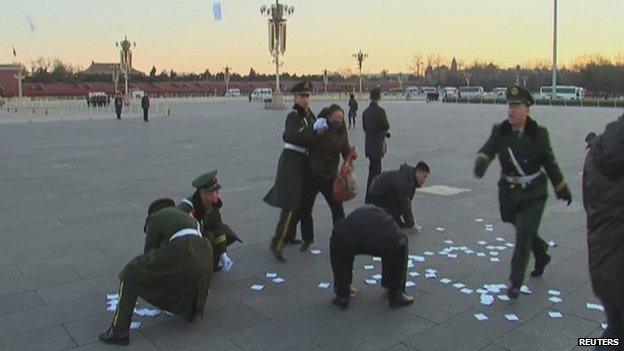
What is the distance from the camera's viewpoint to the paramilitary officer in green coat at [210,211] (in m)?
4.91

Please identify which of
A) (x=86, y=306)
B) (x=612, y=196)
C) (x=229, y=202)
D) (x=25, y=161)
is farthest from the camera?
(x=25, y=161)

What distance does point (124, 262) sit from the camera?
5.76 m

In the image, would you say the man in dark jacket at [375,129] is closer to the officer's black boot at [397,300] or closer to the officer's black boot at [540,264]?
the officer's black boot at [540,264]

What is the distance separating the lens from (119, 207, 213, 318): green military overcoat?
4.06m

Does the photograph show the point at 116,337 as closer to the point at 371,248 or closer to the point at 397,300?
the point at 371,248

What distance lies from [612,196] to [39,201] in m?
8.22

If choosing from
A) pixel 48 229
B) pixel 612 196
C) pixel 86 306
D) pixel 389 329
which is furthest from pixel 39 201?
pixel 612 196

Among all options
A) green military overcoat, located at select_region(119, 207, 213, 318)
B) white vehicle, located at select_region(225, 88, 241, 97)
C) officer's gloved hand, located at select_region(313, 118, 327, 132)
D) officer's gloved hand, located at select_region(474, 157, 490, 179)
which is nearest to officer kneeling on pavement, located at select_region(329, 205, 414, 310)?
officer's gloved hand, located at select_region(474, 157, 490, 179)

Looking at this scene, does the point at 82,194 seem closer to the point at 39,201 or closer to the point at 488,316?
the point at 39,201

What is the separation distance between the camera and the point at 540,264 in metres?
5.12

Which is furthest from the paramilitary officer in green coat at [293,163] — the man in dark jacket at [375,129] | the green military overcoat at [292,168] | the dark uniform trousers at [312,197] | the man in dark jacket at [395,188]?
the man in dark jacket at [375,129]

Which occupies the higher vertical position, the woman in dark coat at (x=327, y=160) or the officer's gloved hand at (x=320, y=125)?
the officer's gloved hand at (x=320, y=125)

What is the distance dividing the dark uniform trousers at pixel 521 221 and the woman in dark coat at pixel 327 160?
1.64 m

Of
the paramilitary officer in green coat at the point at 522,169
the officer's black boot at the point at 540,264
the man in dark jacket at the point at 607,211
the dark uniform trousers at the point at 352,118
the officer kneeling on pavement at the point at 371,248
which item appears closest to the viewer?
the man in dark jacket at the point at 607,211
